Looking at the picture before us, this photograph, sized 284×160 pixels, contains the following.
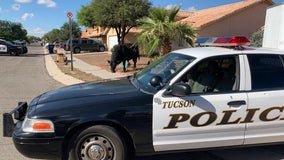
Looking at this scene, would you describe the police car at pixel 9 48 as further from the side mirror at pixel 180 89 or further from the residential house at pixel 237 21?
the side mirror at pixel 180 89

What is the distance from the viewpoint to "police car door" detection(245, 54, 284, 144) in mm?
4758

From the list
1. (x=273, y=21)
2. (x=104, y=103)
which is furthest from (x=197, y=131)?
(x=273, y=21)

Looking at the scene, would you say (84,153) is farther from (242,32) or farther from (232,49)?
(242,32)

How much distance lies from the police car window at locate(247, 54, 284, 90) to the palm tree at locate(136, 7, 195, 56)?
A: 9.60 m

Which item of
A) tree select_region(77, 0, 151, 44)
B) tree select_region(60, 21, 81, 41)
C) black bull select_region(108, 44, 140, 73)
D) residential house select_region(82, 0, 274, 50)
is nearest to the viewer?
black bull select_region(108, 44, 140, 73)

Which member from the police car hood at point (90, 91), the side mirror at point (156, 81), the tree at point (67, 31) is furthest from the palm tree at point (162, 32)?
the tree at point (67, 31)

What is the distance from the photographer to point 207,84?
4977 millimetres

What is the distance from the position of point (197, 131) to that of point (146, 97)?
2.59 ft

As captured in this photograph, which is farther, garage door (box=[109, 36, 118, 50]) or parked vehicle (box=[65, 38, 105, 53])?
garage door (box=[109, 36, 118, 50])

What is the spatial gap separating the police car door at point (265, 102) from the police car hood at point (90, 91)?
1.58 metres

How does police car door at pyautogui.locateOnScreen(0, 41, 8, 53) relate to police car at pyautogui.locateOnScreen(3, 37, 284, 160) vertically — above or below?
below

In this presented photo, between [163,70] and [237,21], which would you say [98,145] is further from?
[237,21]

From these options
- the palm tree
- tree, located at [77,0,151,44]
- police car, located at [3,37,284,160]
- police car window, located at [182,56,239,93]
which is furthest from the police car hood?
tree, located at [77,0,151,44]

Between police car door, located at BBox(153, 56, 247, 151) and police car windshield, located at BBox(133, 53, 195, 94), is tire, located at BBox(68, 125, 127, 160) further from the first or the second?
police car windshield, located at BBox(133, 53, 195, 94)
